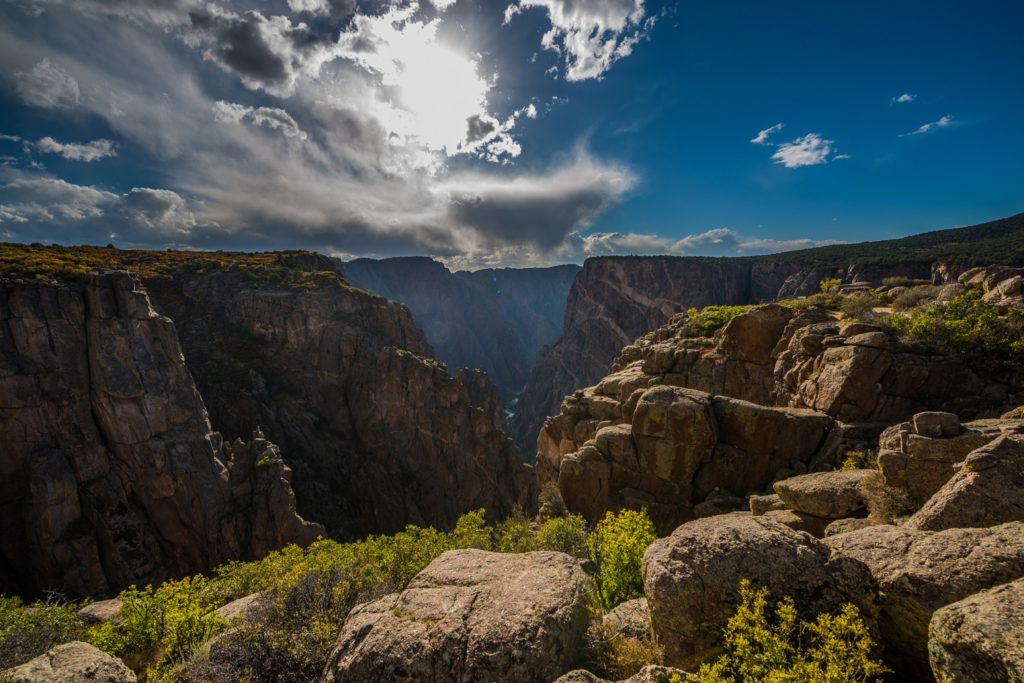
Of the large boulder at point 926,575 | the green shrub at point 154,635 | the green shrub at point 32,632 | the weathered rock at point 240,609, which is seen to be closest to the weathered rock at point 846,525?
the large boulder at point 926,575

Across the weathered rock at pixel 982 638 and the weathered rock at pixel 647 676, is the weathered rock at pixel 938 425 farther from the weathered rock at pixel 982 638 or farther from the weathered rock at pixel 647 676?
the weathered rock at pixel 647 676

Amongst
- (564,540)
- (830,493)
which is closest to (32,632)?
(564,540)

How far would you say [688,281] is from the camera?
130 meters

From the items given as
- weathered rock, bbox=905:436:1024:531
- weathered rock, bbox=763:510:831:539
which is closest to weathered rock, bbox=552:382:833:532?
weathered rock, bbox=763:510:831:539

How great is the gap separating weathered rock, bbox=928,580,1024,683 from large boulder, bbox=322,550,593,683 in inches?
206

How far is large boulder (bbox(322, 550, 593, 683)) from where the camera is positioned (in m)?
6.86

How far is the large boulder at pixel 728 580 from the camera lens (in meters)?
6.81

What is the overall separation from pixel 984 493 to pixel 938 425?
426cm

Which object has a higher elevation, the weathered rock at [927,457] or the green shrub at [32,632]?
the weathered rock at [927,457]

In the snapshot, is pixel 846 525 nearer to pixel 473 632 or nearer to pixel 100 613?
pixel 473 632

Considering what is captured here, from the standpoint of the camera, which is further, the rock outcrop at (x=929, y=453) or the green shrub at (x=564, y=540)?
the green shrub at (x=564, y=540)

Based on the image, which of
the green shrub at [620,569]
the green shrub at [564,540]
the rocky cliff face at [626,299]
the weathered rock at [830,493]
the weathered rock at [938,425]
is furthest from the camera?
the rocky cliff face at [626,299]

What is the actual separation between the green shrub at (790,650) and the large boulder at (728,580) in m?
0.26

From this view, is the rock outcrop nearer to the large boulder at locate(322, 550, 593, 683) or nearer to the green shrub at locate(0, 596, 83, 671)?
the large boulder at locate(322, 550, 593, 683)
